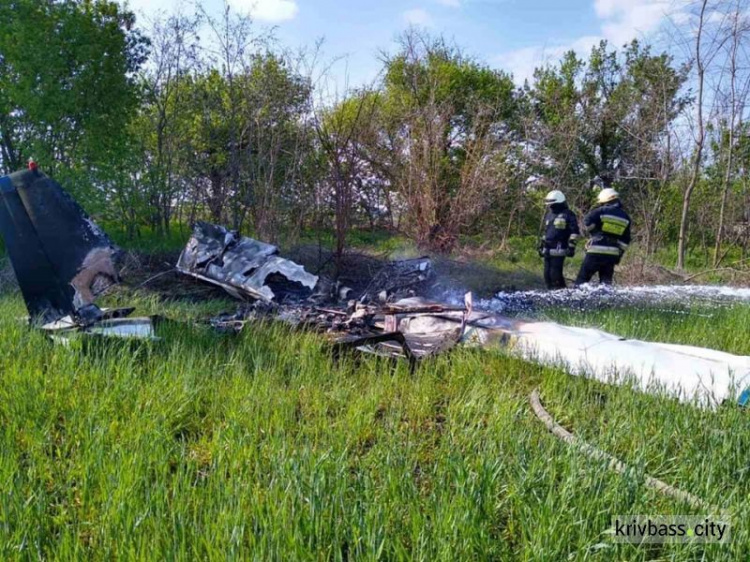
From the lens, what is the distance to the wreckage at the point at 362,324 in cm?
334

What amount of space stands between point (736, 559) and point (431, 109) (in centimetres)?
1181

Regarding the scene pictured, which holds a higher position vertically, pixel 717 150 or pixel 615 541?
pixel 717 150

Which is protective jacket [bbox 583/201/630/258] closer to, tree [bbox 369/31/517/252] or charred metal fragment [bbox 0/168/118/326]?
tree [bbox 369/31/517/252]

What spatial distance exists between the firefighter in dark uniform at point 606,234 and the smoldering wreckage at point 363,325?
356 centimetres

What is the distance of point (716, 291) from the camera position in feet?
27.8

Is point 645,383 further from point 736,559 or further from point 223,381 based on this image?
point 223,381

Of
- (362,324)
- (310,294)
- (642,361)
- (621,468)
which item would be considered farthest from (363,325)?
(621,468)

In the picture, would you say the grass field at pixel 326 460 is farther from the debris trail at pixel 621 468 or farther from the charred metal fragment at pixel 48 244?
the charred metal fragment at pixel 48 244

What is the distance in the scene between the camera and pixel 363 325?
487cm

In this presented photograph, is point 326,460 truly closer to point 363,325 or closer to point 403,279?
point 363,325

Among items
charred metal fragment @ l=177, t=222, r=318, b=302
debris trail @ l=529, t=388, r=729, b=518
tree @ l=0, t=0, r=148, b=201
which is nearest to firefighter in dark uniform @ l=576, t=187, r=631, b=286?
charred metal fragment @ l=177, t=222, r=318, b=302

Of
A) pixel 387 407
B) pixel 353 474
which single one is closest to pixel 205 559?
pixel 353 474

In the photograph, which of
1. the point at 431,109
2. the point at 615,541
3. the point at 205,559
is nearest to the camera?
the point at 205,559

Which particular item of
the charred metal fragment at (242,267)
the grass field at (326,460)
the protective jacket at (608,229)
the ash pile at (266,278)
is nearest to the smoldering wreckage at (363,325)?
the grass field at (326,460)
